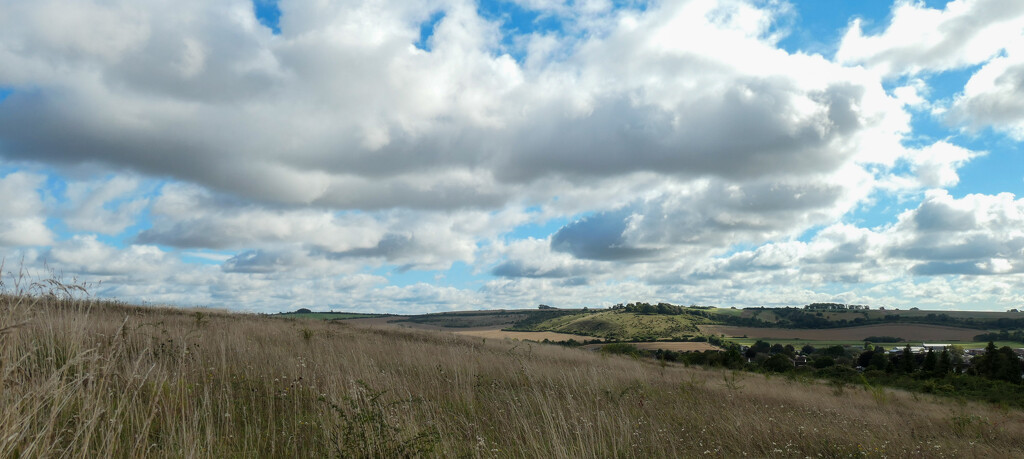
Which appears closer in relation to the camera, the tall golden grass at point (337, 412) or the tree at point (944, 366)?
the tall golden grass at point (337, 412)

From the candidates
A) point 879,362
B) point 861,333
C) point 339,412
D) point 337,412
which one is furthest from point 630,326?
point 337,412

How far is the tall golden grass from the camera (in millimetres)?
4789

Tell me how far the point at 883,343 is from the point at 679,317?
6005 centimetres

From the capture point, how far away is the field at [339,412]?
4781mm

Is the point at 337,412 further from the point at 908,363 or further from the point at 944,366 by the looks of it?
the point at 908,363

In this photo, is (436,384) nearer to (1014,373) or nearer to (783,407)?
(783,407)

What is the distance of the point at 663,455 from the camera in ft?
20.8

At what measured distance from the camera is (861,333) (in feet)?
459

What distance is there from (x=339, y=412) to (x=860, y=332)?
551 feet

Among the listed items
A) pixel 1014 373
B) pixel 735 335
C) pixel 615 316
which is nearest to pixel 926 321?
pixel 735 335

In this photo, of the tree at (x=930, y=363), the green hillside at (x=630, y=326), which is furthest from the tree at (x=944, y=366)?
the green hillside at (x=630, y=326)

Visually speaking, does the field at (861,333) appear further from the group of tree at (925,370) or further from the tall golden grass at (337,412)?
the tall golden grass at (337,412)

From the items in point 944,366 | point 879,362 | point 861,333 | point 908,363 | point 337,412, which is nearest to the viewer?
A: point 337,412

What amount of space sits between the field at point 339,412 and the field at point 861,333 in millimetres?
140713
